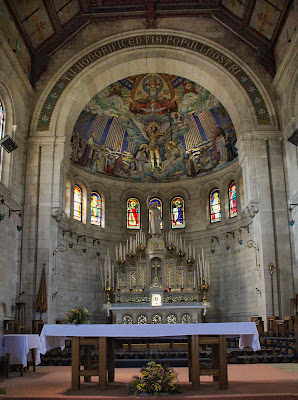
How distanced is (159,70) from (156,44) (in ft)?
4.33

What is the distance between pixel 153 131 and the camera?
24.5 metres

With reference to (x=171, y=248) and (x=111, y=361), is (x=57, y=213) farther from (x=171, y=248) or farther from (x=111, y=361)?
(x=111, y=361)

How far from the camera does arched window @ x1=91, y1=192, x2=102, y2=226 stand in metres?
23.1

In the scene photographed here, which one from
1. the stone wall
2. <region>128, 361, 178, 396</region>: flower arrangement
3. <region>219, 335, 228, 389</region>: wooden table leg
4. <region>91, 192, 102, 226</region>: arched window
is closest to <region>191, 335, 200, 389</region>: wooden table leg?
<region>219, 335, 228, 389</region>: wooden table leg

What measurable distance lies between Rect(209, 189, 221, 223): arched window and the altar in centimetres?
227

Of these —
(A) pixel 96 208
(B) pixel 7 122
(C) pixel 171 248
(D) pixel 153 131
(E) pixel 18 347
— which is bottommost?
→ (E) pixel 18 347

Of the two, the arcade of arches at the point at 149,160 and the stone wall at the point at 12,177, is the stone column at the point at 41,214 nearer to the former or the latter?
the arcade of arches at the point at 149,160

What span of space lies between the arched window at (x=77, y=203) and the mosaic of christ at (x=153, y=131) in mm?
1444

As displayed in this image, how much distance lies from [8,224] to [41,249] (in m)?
1.84

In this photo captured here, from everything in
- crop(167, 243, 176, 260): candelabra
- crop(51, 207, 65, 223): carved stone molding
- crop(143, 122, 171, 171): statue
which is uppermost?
crop(143, 122, 171, 171): statue

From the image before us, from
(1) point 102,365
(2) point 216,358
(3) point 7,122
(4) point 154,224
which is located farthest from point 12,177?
(2) point 216,358

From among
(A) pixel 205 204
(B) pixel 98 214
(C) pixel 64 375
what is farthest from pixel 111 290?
(C) pixel 64 375

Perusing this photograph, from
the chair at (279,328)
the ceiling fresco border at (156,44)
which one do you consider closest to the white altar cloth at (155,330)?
the chair at (279,328)

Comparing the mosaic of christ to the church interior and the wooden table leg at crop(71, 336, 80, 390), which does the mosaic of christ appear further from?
the wooden table leg at crop(71, 336, 80, 390)
